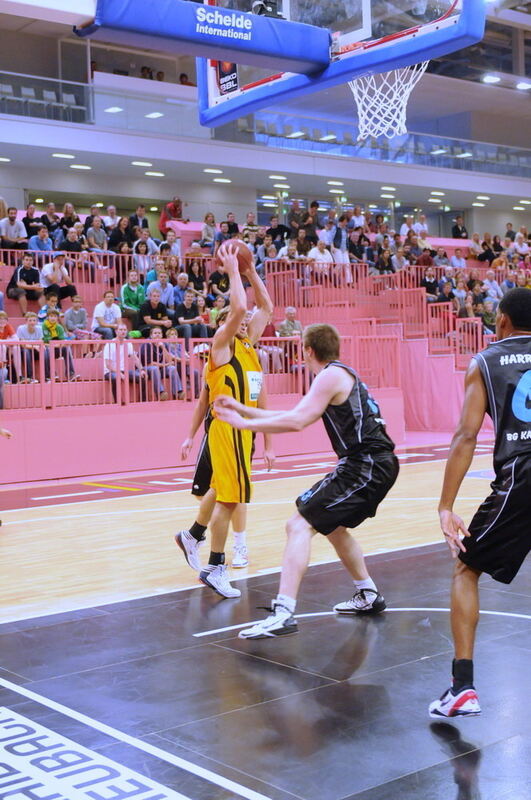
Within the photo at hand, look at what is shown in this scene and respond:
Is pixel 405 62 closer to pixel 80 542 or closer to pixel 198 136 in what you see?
pixel 80 542

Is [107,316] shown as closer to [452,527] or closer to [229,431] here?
[229,431]

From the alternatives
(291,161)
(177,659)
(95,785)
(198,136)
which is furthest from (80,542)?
(291,161)

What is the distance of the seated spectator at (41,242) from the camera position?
18.1 m

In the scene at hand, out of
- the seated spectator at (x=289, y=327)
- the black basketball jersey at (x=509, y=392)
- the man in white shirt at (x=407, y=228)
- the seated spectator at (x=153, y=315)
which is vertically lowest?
the black basketball jersey at (x=509, y=392)

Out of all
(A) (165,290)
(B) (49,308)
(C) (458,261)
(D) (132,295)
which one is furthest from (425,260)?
(B) (49,308)

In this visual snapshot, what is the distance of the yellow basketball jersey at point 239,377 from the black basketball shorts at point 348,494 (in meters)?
1.43

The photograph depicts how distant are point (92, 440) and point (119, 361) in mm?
1254

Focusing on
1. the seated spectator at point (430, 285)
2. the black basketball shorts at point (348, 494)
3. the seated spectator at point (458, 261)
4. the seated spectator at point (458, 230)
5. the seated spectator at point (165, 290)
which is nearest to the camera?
the black basketball shorts at point (348, 494)

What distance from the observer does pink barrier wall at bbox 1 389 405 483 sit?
13352 mm

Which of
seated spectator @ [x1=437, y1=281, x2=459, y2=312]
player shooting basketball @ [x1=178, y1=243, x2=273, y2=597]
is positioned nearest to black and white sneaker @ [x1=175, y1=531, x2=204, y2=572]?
player shooting basketball @ [x1=178, y1=243, x2=273, y2=597]

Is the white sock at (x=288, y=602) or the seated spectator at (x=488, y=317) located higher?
the seated spectator at (x=488, y=317)

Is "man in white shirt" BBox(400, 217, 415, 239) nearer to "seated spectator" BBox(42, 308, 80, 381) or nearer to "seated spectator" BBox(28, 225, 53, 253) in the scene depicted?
"seated spectator" BBox(28, 225, 53, 253)

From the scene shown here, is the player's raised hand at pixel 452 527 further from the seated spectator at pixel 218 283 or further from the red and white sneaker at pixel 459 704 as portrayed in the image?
the seated spectator at pixel 218 283

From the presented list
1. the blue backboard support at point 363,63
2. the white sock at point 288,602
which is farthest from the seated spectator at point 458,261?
the white sock at point 288,602
